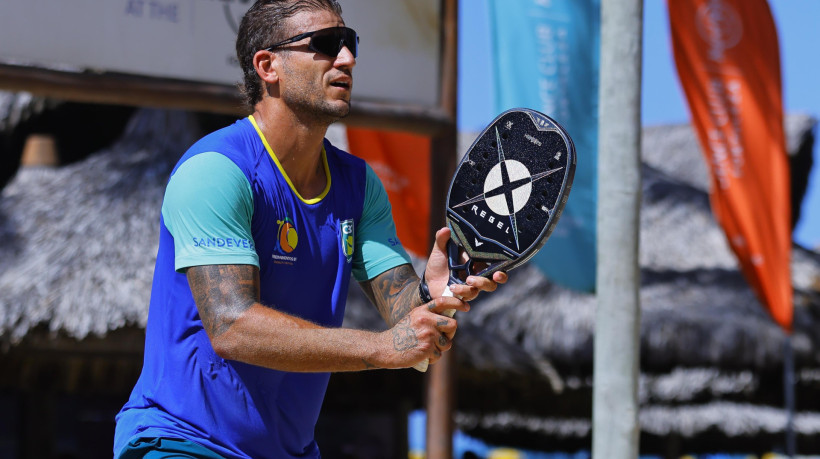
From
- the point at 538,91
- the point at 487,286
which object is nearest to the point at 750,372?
the point at 538,91

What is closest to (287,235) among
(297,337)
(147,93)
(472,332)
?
(297,337)

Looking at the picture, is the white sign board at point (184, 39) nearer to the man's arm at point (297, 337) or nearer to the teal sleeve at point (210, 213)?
the teal sleeve at point (210, 213)

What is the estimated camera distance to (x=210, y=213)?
2.34 meters

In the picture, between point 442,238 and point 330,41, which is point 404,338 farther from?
point 330,41

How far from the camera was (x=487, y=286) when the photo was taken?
231cm

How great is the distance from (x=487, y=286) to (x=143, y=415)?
854mm

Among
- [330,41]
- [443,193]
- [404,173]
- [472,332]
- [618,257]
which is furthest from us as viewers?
[472,332]

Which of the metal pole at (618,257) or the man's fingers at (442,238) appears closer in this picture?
the man's fingers at (442,238)

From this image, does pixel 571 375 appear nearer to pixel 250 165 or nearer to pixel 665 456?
pixel 665 456

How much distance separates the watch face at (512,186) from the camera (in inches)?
89.3

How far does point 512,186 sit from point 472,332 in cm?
714

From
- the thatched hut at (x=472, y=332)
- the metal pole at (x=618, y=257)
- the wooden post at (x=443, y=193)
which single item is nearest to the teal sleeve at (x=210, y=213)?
the metal pole at (x=618, y=257)

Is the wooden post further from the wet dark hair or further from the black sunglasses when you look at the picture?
the black sunglasses

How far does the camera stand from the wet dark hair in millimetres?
2639
